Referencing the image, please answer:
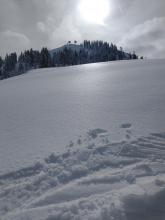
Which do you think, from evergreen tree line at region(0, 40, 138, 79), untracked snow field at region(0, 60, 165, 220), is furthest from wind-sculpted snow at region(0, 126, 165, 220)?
evergreen tree line at region(0, 40, 138, 79)

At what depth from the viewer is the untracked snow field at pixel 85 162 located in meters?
2.55

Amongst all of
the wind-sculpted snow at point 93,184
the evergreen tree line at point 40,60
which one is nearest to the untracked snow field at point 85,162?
the wind-sculpted snow at point 93,184

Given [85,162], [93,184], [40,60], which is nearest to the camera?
[93,184]

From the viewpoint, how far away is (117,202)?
2.55 meters

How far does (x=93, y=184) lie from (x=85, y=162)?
0.47 m

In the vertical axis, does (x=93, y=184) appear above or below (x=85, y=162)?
below

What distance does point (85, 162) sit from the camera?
3359mm

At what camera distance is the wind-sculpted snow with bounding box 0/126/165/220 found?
2496 mm

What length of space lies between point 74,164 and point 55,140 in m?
0.75

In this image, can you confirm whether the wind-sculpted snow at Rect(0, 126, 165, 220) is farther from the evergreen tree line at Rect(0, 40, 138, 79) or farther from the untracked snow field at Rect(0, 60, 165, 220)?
the evergreen tree line at Rect(0, 40, 138, 79)

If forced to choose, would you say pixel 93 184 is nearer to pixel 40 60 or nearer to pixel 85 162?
pixel 85 162

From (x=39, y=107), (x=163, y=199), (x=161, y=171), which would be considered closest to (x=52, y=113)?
(x=39, y=107)

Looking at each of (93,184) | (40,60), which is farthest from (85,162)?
(40,60)

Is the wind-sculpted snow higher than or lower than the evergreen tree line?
lower
